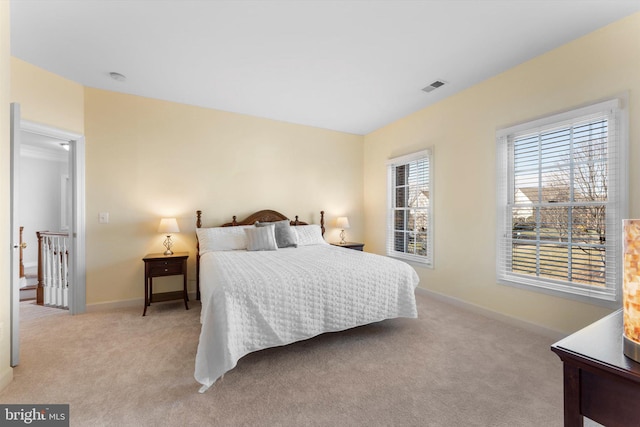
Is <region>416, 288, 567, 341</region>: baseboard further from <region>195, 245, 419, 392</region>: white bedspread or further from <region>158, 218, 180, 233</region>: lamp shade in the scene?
<region>158, 218, 180, 233</region>: lamp shade

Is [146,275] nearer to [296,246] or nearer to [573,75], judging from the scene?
[296,246]

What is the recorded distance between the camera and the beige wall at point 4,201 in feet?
6.42

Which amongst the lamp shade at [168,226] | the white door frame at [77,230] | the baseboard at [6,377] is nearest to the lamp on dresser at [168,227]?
the lamp shade at [168,226]

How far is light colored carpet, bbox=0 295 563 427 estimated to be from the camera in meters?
1.62

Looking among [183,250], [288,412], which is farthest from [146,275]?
[288,412]

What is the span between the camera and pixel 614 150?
2307mm

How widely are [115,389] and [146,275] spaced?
166 centimetres

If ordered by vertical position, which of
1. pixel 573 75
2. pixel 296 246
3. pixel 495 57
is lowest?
pixel 296 246

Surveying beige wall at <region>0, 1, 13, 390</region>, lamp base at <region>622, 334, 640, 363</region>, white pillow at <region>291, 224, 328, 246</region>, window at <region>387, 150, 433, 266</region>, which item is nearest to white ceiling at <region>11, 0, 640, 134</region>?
beige wall at <region>0, 1, 13, 390</region>

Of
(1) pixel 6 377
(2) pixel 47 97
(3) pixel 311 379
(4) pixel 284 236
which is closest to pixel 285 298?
(3) pixel 311 379

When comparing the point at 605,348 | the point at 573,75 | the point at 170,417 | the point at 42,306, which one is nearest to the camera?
the point at 605,348

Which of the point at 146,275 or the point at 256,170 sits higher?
the point at 256,170

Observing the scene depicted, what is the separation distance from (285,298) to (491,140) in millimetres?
2946

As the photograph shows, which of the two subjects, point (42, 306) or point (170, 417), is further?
point (42, 306)
